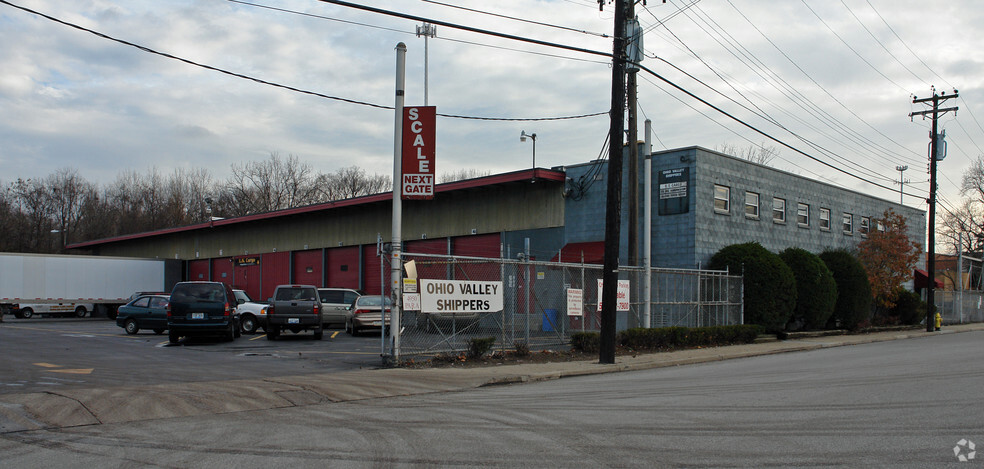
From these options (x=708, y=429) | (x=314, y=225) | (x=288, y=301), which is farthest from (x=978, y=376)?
(x=314, y=225)

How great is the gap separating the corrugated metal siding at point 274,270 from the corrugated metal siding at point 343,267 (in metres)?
4.24

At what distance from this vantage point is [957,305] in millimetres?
46625

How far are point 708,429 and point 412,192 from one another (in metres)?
9.55

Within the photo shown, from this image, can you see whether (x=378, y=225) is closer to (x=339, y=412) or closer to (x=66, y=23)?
(x=66, y=23)

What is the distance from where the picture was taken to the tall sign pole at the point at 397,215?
15.7 metres

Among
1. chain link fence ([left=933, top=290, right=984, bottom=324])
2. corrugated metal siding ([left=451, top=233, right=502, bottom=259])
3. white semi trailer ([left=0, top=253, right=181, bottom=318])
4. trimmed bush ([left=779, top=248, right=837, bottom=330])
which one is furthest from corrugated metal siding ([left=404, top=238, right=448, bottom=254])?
chain link fence ([left=933, top=290, right=984, bottom=324])

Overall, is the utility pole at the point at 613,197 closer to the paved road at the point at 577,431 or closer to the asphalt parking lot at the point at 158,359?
the paved road at the point at 577,431

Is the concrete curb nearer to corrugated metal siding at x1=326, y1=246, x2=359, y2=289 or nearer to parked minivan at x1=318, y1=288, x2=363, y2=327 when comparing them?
parked minivan at x1=318, y1=288, x2=363, y2=327

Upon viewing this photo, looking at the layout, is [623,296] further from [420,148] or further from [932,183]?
[932,183]

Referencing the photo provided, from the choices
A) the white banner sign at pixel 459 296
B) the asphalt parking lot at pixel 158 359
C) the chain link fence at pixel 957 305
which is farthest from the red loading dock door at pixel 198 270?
the chain link fence at pixel 957 305

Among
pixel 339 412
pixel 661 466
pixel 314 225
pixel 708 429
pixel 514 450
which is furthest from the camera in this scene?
pixel 314 225

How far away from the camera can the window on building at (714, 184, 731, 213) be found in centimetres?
2750

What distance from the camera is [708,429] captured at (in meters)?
8.05

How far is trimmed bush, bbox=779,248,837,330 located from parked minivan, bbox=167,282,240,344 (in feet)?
61.8
